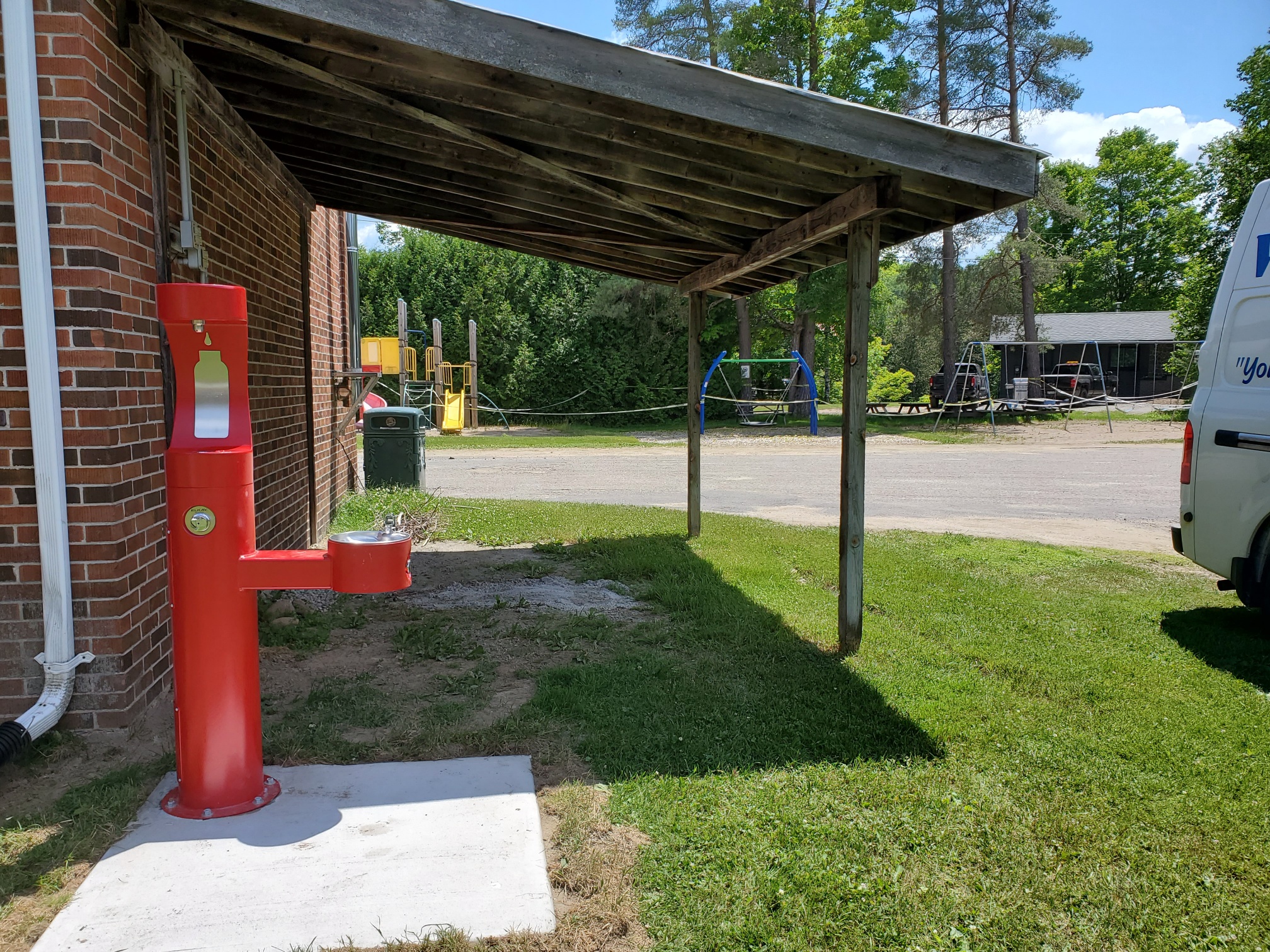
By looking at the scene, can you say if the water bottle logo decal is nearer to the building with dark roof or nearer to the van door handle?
the van door handle

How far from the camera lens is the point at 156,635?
12.9ft

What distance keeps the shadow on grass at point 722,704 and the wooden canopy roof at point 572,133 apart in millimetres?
2441

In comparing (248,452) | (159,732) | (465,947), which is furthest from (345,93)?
(465,947)

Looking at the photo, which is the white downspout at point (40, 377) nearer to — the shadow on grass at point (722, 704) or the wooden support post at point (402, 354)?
the shadow on grass at point (722, 704)

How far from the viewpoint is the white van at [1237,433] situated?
16.7 ft

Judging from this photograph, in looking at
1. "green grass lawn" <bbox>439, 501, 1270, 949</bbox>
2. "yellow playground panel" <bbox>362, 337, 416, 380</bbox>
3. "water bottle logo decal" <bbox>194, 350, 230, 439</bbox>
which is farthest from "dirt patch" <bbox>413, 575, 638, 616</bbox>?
"yellow playground panel" <bbox>362, 337, 416, 380</bbox>

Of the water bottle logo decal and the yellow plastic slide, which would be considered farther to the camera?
the yellow plastic slide

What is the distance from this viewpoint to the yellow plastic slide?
2142 cm

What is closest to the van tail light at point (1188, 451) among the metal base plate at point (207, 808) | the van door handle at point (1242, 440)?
the van door handle at point (1242, 440)

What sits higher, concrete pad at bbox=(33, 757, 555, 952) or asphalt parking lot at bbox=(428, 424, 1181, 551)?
asphalt parking lot at bbox=(428, 424, 1181, 551)

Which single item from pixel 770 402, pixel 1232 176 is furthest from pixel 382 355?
pixel 1232 176

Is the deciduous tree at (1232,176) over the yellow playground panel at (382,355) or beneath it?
over

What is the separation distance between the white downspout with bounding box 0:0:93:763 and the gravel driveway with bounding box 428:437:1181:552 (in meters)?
7.17

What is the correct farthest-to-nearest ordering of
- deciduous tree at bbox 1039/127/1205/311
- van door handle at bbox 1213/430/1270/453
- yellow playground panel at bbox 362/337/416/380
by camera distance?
deciduous tree at bbox 1039/127/1205/311, yellow playground panel at bbox 362/337/416/380, van door handle at bbox 1213/430/1270/453
